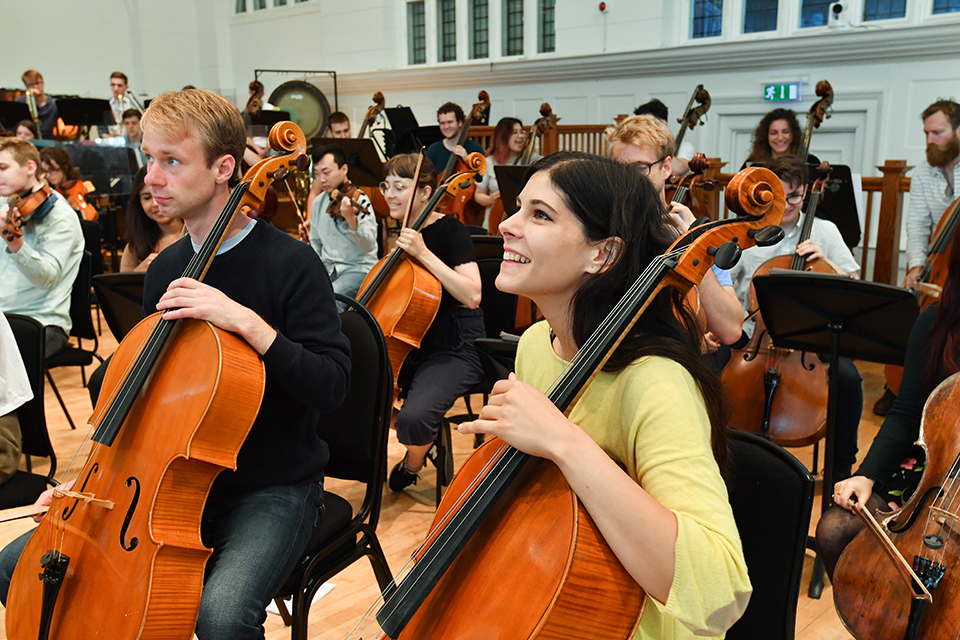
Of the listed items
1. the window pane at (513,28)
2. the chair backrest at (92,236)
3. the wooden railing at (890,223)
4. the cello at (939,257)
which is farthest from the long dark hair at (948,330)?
the window pane at (513,28)

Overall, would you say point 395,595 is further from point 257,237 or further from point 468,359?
point 468,359

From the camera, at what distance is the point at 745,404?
268cm

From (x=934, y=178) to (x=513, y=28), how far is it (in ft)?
19.3

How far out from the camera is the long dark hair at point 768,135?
388 centimetres

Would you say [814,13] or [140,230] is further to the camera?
[814,13]

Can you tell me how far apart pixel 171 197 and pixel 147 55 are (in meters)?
12.6

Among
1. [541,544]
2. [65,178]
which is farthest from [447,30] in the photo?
[541,544]

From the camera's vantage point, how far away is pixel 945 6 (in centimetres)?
534

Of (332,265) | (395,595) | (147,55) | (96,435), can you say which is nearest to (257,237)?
(96,435)

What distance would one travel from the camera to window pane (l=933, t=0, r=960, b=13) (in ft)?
17.4

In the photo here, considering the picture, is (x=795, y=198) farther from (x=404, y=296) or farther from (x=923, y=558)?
(x=923, y=558)

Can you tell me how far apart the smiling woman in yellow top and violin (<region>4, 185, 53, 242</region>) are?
2.59 metres

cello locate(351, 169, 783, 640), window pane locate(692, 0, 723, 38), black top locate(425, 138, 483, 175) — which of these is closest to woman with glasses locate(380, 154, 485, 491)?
cello locate(351, 169, 783, 640)

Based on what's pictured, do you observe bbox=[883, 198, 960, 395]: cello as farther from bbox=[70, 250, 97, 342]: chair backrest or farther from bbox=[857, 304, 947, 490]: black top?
bbox=[70, 250, 97, 342]: chair backrest
